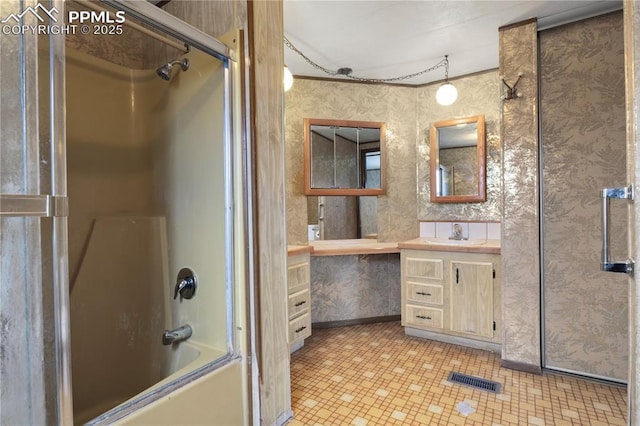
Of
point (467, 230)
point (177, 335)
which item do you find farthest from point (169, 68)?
point (467, 230)

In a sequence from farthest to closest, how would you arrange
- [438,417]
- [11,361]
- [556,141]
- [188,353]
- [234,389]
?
[556,141], [438,417], [188,353], [234,389], [11,361]

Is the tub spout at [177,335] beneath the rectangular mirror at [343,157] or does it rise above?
beneath

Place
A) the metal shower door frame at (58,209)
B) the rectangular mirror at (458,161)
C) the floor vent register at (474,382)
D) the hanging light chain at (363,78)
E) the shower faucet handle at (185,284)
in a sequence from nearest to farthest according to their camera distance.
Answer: the metal shower door frame at (58,209)
the shower faucet handle at (185,284)
the floor vent register at (474,382)
the hanging light chain at (363,78)
the rectangular mirror at (458,161)

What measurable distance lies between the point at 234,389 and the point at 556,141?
242cm

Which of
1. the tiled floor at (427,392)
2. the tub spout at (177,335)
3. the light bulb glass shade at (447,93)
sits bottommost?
the tiled floor at (427,392)

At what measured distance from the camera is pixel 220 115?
1.49m

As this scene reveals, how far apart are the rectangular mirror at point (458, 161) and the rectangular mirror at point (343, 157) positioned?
0.51 metres

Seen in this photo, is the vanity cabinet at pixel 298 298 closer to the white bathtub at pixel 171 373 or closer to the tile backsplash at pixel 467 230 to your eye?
the white bathtub at pixel 171 373

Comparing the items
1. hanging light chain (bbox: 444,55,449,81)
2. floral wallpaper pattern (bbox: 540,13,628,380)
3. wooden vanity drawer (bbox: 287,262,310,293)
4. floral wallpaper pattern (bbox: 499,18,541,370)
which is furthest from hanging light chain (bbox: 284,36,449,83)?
wooden vanity drawer (bbox: 287,262,310,293)

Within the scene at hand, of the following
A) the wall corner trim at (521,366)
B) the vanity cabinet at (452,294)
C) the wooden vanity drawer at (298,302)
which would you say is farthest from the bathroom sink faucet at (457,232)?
the wooden vanity drawer at (298,302)

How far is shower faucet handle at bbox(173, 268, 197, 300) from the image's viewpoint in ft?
5.17

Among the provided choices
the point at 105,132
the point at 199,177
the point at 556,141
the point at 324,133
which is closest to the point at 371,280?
the point at 324,133

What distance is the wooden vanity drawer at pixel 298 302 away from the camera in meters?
2.45

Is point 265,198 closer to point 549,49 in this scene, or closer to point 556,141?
point 556,141
